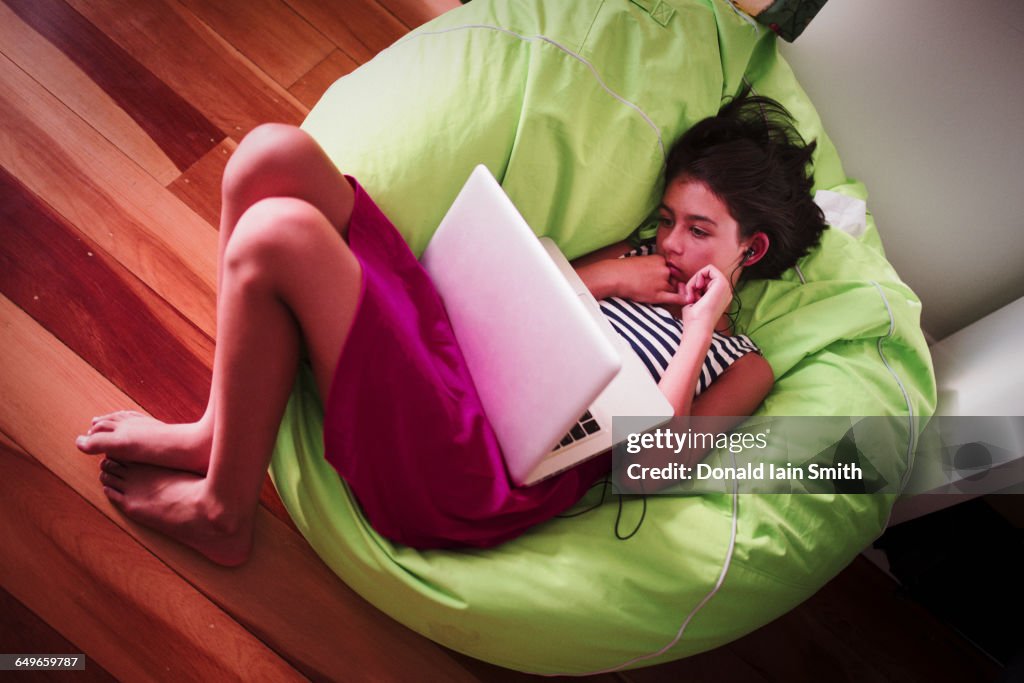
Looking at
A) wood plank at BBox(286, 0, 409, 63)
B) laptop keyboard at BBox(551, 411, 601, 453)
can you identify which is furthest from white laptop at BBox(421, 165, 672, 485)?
wood plank at BBox(286, 0, 409, 63)

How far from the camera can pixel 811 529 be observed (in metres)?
1.13

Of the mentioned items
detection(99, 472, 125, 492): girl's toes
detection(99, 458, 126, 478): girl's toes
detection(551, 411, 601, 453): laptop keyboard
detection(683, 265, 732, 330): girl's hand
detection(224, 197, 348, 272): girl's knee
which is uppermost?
detection(224, 197, 348, 272): girl's knee

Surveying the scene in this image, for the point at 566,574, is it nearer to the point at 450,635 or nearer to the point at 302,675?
the point at 450,635

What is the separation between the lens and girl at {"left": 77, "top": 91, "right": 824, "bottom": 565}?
0.90 metres

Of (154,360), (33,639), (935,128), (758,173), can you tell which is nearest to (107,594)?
(33,639)

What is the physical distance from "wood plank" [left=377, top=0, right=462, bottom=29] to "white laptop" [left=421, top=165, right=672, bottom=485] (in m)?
0.99

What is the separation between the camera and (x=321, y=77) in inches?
64.6

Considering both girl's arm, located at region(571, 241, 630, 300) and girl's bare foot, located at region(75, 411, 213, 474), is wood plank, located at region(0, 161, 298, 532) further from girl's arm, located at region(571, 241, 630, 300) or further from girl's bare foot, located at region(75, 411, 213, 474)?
girl's arm, located at region(571, 241, 630, 300)

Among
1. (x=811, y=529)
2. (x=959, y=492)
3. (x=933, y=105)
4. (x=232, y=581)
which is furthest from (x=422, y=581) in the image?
(x=933, y=105)

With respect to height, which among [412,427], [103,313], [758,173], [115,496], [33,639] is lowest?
[33,639]

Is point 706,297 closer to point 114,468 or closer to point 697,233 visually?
point 697,233

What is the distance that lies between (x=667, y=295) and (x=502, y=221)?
1.40 feet

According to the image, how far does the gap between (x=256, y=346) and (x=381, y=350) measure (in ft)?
0.58

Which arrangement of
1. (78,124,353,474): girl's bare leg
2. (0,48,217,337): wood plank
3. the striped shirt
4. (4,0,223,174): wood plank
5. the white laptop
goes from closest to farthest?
the white laptop
(78,124,353,474): girl's bare leg
the striped shirt
(0,48,217,337): wood plank
(4,0,223,174): wood plank
